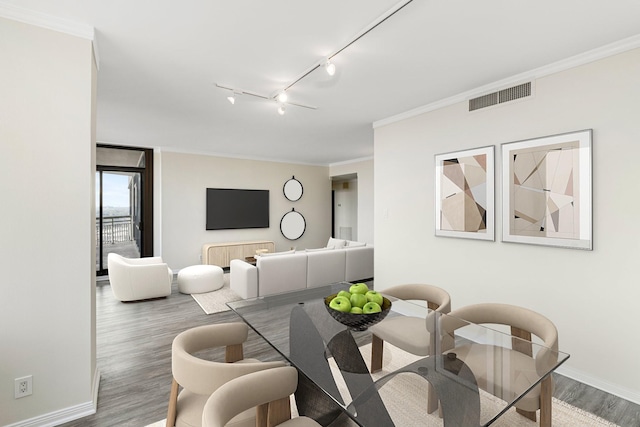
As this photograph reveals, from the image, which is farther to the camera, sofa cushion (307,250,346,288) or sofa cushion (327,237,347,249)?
sofa cushion (327,237,347,249)

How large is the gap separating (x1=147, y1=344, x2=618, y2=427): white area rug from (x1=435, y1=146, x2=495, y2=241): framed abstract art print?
149 centimetres

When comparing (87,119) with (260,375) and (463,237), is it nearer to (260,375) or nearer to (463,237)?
(260,375)

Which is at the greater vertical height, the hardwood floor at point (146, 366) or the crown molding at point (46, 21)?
the crown molding at point (46, 21)

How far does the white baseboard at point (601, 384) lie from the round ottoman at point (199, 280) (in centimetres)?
458

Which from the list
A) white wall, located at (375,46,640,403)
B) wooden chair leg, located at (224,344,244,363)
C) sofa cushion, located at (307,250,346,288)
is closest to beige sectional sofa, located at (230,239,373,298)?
sofa cushion, located at (307,250,346,288)

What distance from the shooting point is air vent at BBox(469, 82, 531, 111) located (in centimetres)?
277

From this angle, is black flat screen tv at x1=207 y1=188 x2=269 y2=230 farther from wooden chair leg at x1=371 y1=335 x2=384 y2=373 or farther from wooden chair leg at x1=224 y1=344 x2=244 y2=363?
wooden chair leg at x1=371 y1=335 x2=384 y2=373

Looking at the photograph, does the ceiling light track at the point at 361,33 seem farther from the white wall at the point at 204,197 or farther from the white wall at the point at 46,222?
the white wall at the point at 204,197

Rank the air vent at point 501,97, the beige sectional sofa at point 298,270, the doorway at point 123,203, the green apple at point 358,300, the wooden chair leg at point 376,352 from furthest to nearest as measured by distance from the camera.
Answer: the doorway at point 123,203
the beige sectional sofa at point 298,270
the air vent at point 501,97
the green apple at point 358,300
the wooden chair leg at point 376,352

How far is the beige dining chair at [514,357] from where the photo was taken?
1440mm

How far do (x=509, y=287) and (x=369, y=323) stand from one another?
183 centimetres

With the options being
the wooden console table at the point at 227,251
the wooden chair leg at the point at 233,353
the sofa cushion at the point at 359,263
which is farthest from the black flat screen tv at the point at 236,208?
the wooden chair leg at the point at 233,353

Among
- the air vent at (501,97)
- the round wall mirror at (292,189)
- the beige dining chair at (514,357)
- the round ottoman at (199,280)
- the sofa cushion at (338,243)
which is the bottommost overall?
the round ottoman at (199,280)

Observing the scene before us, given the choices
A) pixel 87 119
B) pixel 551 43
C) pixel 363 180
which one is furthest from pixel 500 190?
pixel 363 180
